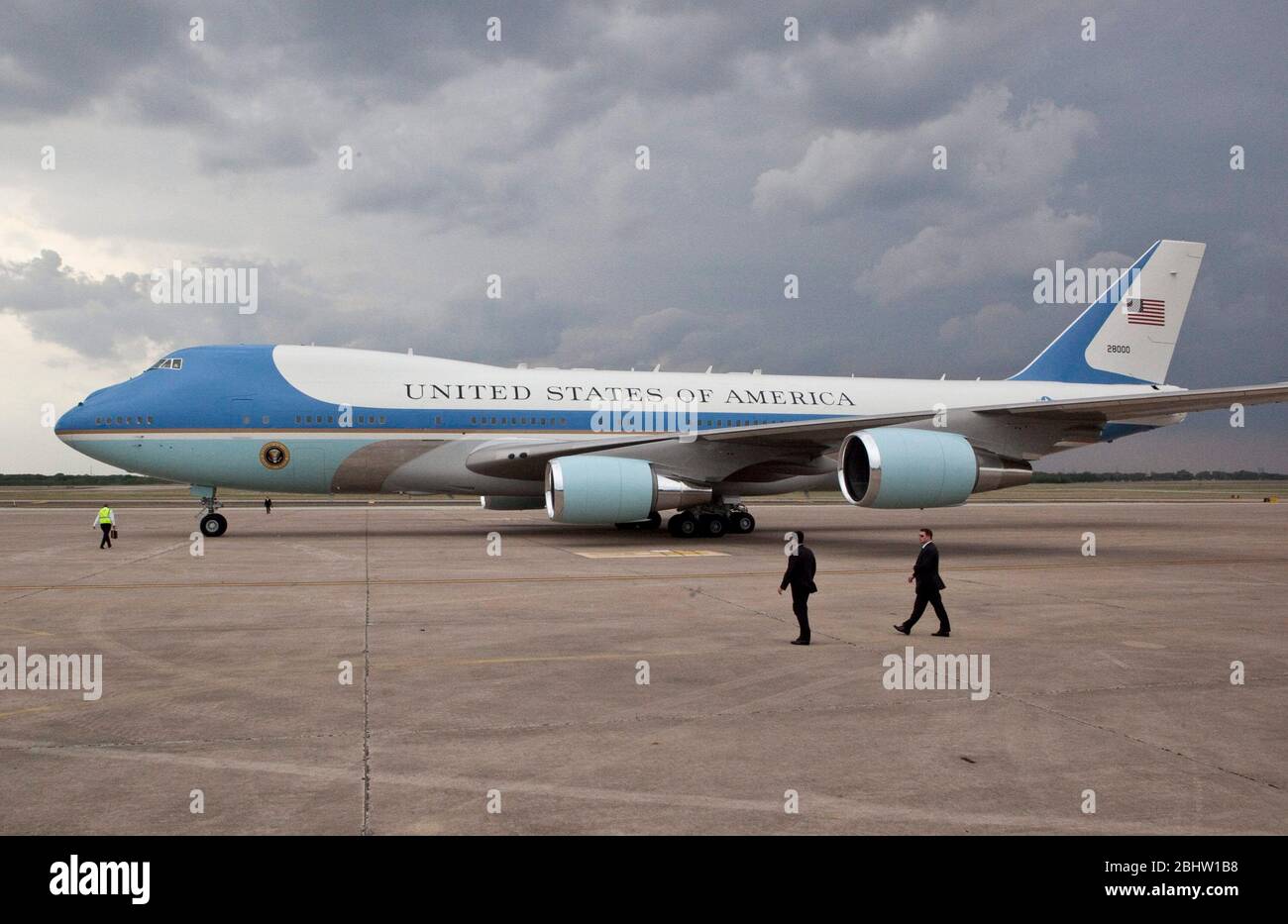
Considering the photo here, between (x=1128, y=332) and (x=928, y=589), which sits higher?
(x=1128, y=332)

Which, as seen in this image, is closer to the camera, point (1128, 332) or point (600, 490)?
point (600, 490)

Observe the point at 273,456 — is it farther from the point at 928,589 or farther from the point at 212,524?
the point at 928,589

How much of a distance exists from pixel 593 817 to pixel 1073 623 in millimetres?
8737

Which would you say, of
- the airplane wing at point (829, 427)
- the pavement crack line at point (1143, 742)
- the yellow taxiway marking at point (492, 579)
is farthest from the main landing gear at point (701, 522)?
the pavement crack line at point (1143, 742)

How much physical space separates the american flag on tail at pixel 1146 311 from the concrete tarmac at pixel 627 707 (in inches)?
571

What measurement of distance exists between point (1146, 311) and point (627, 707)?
1088 inches

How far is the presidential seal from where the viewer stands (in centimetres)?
2239

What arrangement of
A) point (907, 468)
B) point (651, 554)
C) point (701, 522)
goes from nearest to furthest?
point (907, 468)
point (651, 554)
point (701, 522)

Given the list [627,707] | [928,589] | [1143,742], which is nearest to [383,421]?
[928,589]

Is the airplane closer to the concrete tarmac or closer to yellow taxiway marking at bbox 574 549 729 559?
yellow taxiway marking at bbox 574 549 729 559

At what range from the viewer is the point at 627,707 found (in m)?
7.36

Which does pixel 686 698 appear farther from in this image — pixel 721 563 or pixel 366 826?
pixel 721 563

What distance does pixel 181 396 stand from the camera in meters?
22.1

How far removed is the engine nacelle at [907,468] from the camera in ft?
61.7
